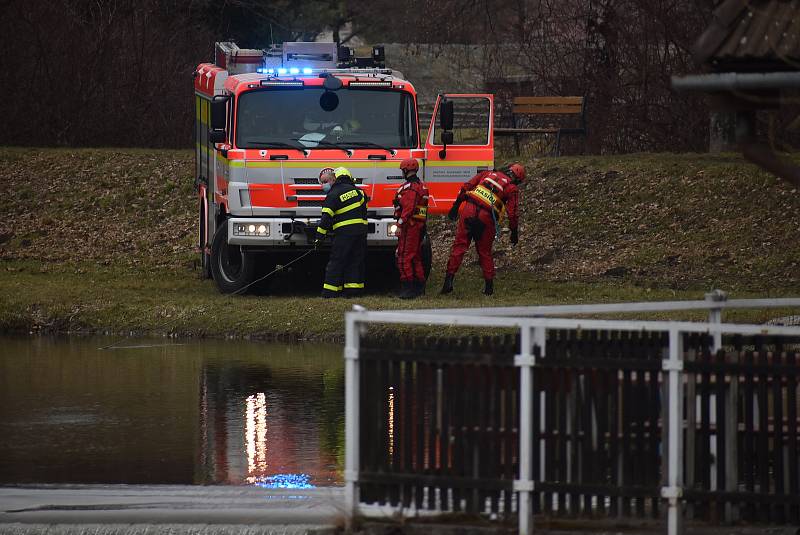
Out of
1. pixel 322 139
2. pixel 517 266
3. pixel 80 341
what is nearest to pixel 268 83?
pixel 322 139

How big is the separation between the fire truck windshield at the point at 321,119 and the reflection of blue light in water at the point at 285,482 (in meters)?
8.86

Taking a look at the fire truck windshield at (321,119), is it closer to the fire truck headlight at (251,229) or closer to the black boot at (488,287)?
the fire truck headlight at (251,229)

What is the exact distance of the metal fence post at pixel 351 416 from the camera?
760cm

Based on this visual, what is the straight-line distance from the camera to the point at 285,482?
9.30m

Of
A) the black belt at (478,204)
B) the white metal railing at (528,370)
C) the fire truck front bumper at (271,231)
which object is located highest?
the black belt at (478,204)

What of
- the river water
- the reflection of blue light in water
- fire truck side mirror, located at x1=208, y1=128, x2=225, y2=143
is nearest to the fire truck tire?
fire truck side mirror, located at x1=208, y1=128, x2=225, y2=143

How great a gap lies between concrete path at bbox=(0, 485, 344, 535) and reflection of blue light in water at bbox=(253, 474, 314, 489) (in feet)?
0.50

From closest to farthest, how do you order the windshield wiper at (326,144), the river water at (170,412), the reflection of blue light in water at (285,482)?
the reflection of blue light in water at (285,482) < the river water at (170,412) < the windshield wiper at (326,144)

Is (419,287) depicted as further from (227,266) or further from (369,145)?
(227,266)

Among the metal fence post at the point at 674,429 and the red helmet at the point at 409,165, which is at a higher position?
the red helmet at the point at 409,165

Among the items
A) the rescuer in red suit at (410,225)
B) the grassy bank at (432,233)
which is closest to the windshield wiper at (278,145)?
the rescuer in red suit at (410,225)

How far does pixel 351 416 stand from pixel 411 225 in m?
10.2

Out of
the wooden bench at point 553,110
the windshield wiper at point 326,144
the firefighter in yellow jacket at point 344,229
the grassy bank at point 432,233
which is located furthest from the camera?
the wooden bench at point 553,110

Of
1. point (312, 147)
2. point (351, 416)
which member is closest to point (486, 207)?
point (312, 147)
